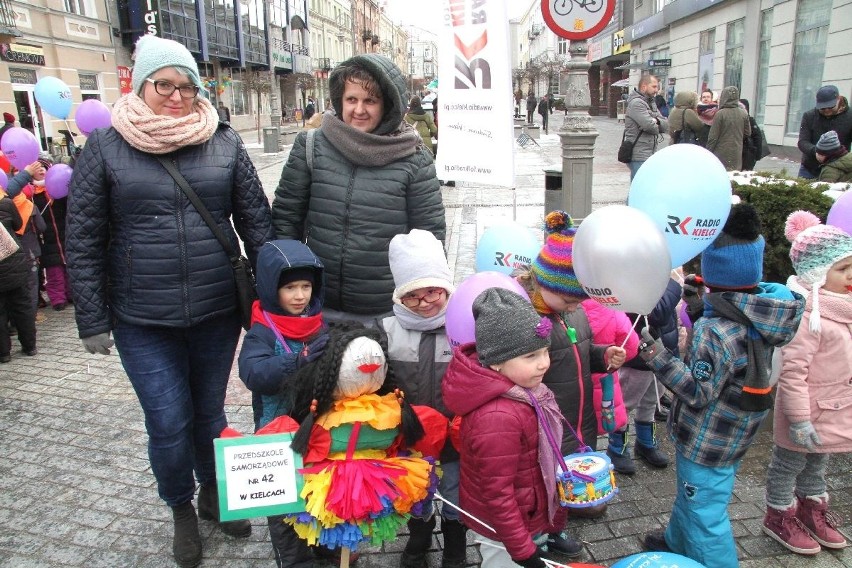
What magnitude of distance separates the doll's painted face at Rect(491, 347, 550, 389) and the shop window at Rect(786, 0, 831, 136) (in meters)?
14.7

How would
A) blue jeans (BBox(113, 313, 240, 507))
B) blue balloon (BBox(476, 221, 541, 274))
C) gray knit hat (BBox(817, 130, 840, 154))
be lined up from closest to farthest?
1. blue jeans (BBox(113, 313, 240, 507))
2. blue balloon (BBox(476, 221, 541, 274))
3. gray knit hat (BBox(817, 130, 840, 154))

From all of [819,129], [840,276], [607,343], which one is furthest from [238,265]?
[819,129]

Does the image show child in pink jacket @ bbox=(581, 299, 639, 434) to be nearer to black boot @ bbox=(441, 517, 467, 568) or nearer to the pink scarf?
black boot @ bbox=(441, 517, 467, 568)

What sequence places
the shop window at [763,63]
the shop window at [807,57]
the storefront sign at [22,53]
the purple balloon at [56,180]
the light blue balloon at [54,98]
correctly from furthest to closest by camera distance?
the storefront sign at [22,53], the shop window at [763,63], the shop window at [807,57], the light blue balloon at [54,98], the purple balloon at [56,180]

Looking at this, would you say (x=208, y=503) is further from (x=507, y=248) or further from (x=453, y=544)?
(x=507, y=248)

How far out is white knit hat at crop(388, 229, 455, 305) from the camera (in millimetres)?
2533

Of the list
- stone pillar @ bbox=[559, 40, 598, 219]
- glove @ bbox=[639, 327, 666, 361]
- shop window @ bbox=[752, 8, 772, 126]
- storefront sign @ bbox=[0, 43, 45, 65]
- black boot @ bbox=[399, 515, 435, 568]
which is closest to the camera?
glove @ bbox=[639, 327, 666, 361]

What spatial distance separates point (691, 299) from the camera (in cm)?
285

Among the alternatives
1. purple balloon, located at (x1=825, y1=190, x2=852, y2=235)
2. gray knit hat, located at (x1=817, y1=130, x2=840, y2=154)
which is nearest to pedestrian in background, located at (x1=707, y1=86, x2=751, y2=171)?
gray knit hat, located at (x1=817, y1=130, x2=840, y2=154)

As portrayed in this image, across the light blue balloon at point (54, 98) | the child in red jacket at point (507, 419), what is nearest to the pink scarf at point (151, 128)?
the child in red jacket at point (507, 419)

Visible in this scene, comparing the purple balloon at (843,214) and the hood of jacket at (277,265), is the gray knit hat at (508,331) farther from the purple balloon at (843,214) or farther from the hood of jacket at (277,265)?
the purple balloon at (843,214)

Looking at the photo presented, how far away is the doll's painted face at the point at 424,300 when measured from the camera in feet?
8.52

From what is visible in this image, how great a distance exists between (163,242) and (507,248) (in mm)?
1874

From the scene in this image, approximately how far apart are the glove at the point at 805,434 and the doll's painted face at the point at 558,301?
1080 millimetres
